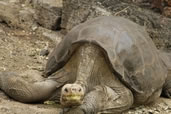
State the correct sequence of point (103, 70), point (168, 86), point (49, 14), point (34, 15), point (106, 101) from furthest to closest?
point (34, 15) → point (49, 14) → point (168, 86) → point (103, 70) → point (106, 101)

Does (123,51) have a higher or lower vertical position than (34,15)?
higher

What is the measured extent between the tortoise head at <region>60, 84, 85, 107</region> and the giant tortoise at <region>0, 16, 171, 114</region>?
197mm

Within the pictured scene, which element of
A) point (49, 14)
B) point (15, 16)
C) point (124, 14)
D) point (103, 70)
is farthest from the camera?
point (15, 16)

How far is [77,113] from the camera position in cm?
371

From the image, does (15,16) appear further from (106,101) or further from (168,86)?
(106,101)

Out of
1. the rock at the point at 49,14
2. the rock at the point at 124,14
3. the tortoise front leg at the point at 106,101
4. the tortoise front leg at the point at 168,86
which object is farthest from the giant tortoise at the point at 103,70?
the rock at the point at 49,14

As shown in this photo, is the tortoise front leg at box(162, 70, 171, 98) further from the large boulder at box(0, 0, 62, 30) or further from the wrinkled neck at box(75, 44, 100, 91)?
the large boulder at box(0, 0, 62, 30)

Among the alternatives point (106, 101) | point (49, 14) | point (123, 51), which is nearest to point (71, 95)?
point (106, 101)

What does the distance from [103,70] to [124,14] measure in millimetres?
1959

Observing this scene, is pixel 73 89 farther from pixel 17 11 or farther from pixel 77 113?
pixel 17 11

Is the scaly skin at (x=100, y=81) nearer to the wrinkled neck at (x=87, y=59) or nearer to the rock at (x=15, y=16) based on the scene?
the wrinkled neck at (x=87, y=59)

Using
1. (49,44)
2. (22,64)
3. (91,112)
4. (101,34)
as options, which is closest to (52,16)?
(49,44)

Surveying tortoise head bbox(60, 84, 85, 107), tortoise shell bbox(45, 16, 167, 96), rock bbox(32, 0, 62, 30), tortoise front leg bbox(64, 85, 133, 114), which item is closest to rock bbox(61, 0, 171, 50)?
rock bbox(32, 0, 62, 30)

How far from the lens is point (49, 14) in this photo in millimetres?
6980
